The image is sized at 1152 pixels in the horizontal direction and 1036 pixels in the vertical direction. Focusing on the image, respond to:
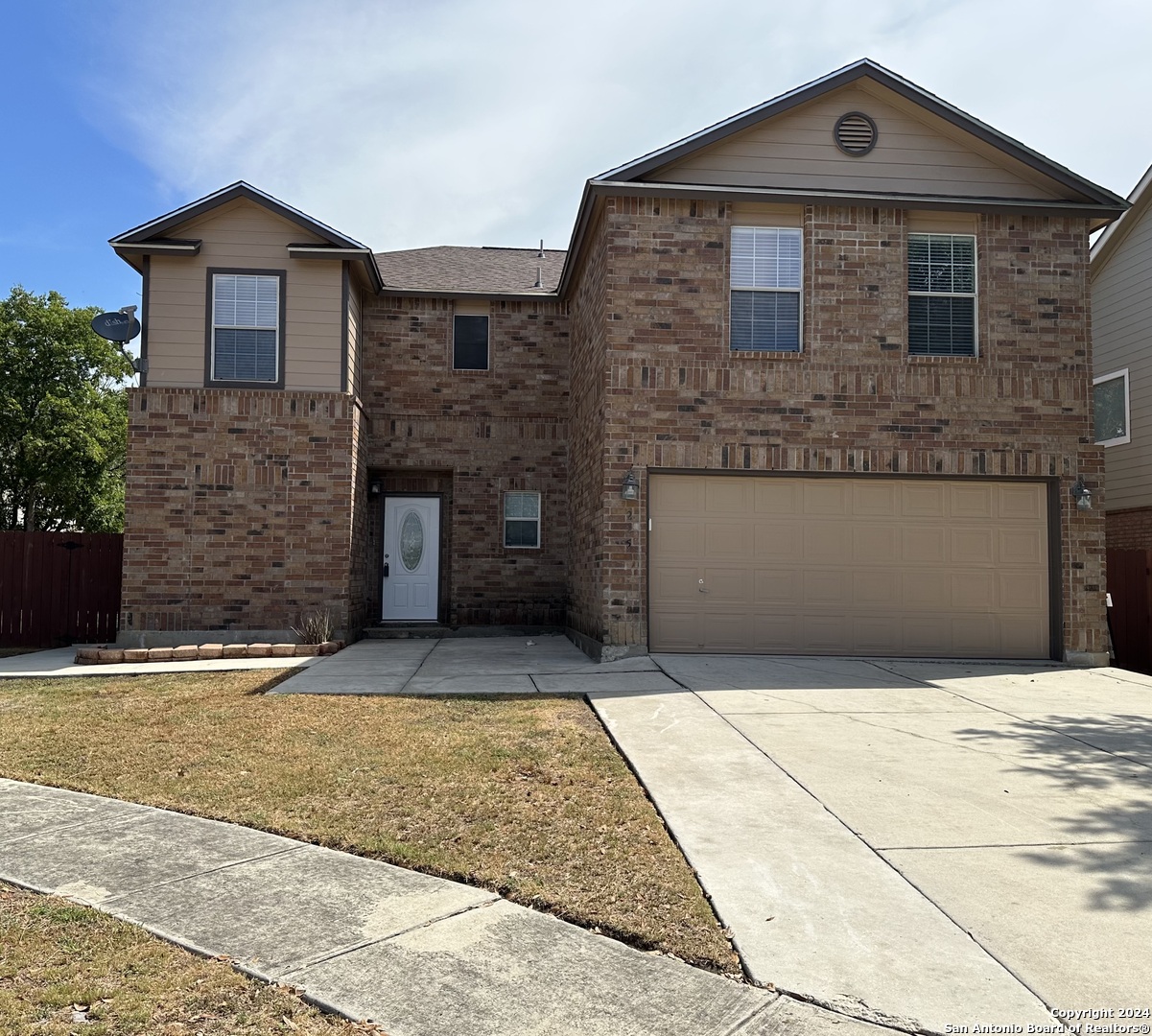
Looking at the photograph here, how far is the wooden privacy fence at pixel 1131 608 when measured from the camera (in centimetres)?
1226

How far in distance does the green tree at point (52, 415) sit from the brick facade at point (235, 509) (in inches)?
434

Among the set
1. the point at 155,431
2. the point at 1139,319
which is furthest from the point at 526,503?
the point at 1139,319

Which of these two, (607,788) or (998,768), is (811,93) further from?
(607,788)

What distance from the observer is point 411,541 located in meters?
15.1

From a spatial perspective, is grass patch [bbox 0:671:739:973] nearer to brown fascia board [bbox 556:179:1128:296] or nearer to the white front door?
the white front door

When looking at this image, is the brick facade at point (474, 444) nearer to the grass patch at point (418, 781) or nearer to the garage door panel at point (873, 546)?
the garage door panel at point (873, 546)

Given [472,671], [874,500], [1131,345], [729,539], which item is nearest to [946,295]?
[874,500]

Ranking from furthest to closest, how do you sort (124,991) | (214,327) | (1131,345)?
1. (1131,345)
2. (214,327)
3. (124,991)

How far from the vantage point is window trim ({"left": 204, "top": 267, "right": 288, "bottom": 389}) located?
1298 centimetres

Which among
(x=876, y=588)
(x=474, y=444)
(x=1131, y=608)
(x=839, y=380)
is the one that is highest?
(x=839, y=380)

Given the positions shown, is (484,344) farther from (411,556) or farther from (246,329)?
(246,329)

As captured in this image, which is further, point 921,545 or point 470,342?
point 470,342

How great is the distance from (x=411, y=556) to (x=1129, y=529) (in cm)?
1215

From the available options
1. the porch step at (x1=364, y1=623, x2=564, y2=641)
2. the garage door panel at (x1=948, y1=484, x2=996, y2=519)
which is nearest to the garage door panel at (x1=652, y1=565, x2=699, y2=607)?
the garage door panel at (x1=948, y1=484, x2=996, y2=519)
